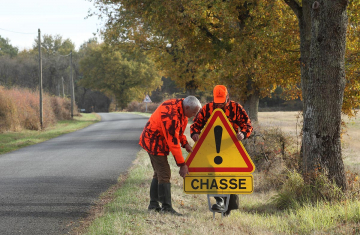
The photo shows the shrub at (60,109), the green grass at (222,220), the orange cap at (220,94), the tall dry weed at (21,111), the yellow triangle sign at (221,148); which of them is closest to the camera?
the green grass at (222,220)

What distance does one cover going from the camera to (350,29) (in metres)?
11.4

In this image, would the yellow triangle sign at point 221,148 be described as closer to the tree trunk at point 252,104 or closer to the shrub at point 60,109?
the tree trunk at point 252,104

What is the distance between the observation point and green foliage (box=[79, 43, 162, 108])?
232 feet

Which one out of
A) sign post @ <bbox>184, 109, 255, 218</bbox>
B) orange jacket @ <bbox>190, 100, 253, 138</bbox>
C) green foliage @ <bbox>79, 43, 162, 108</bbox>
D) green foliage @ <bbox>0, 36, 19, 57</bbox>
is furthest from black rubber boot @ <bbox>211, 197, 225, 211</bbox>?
green foliage @ <bbox>0, 36, 19, 57</bbox>

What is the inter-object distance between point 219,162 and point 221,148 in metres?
0.18

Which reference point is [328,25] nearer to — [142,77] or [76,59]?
[142,77]

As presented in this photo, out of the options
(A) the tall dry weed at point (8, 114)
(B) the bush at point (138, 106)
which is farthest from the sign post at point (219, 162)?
(B) the bush at point (138, 106)

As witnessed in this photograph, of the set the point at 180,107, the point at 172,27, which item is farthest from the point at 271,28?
the point at 180,107

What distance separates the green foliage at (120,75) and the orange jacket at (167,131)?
64.7 m

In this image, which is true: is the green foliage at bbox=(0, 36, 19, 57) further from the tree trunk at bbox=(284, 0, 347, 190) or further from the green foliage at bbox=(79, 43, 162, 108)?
the tree trunk at bbox=(284, 0, 347, 190)

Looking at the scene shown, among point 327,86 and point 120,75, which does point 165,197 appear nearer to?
point 327,86

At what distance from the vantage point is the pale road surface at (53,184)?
17.6 feet

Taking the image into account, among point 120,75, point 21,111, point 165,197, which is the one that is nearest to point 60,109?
point 21,111

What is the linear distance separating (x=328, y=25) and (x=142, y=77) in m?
65.2
